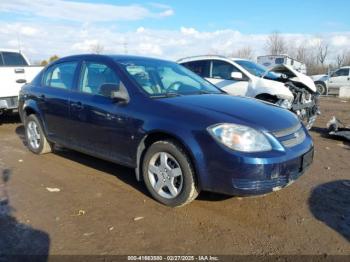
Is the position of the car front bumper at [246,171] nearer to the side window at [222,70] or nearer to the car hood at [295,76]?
the car hood at [295,76]

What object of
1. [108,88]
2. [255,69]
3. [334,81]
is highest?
[108,88]

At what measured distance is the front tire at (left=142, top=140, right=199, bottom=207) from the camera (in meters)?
3.96

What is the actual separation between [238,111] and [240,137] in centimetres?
50

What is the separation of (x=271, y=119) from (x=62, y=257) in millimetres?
2525

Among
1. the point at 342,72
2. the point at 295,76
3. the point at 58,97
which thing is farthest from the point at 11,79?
the point at 342,72

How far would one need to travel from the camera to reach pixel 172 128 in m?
3.99

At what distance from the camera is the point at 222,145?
12.1ft

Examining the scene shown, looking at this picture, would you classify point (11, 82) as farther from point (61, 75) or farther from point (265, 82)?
point (265, 82)

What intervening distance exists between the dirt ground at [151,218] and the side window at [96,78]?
1.25 m

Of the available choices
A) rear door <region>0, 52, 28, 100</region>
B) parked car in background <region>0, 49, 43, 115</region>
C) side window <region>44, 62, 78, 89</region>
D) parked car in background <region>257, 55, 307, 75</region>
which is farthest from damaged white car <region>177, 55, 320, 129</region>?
parked car in background <region>257, 55, 307, 75</region>

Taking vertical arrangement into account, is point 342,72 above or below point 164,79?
below

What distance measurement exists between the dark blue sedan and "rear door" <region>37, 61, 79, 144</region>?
2cm

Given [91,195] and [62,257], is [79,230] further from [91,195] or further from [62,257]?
[91,195]

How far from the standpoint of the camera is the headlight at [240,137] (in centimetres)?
367
